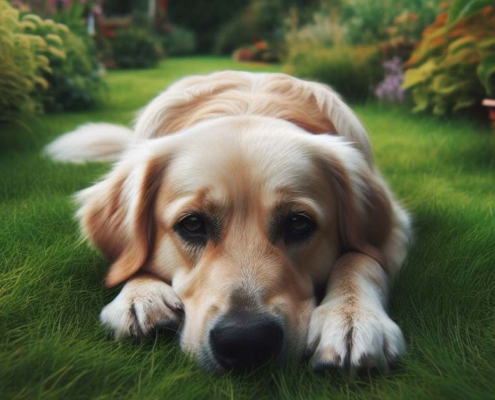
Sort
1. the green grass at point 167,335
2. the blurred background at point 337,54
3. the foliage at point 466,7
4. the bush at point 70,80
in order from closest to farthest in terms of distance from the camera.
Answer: the green grass at point 167,335 → the foliage at point 466,7 → the blurred background at point 337,54 → the bush at point 70,80

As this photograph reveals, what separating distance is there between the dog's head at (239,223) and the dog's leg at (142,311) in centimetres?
6

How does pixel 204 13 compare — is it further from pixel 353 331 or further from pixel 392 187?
pixel 353 331

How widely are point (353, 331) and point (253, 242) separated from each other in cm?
51

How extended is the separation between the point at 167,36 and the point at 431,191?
21094mm

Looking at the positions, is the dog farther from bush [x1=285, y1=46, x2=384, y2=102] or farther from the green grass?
bush [x1=285, y1=46, x2=384, y2=102]

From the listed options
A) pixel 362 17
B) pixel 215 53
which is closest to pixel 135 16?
pixel 215 53

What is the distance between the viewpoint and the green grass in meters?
1.91

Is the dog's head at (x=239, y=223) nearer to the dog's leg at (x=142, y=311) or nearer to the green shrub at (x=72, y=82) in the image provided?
the dog's leg at (x=142, y=311)

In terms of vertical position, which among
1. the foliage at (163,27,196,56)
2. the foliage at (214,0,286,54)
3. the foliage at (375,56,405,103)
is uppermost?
the foliage at (375,56,405,103)

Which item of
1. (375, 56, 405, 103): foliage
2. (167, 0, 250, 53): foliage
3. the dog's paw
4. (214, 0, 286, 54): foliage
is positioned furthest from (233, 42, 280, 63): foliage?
the dog's paw

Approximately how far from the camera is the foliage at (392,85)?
8611mm

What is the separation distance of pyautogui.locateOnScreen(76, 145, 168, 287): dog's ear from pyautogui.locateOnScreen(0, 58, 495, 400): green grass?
4.4 inches

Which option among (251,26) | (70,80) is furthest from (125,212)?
(251,26)

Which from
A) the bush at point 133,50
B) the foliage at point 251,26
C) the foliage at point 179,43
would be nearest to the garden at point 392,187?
the bush at point 133,50
